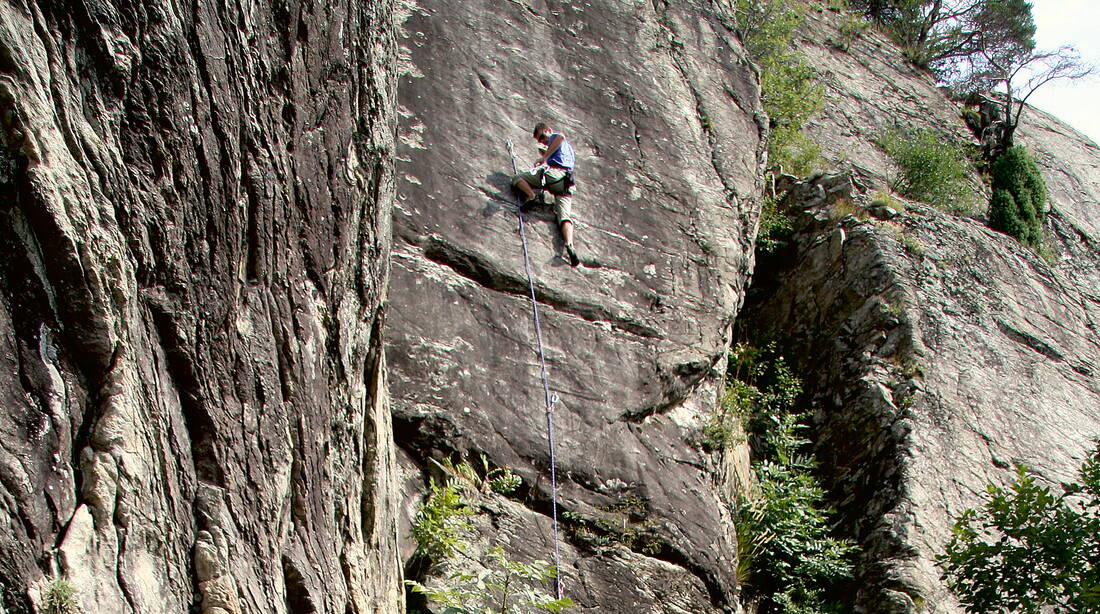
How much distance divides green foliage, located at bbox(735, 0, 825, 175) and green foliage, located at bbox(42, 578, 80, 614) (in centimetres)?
1186

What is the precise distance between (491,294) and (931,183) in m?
9.35

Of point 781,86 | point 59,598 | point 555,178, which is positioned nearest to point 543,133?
point 555,178

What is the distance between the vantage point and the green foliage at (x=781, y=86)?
1368cm

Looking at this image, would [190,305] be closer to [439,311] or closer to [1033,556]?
[439,311]

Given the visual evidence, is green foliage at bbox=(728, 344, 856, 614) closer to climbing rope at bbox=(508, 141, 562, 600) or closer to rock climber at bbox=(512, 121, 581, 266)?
climbing rope at bbox=(508, 141, 562, 600)

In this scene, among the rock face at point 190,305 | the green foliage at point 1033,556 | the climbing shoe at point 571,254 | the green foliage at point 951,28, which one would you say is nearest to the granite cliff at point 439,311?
the rock face at point 190,305

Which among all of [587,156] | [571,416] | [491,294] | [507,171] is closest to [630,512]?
[571,416]

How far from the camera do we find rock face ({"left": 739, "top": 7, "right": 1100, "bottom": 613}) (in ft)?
28.3

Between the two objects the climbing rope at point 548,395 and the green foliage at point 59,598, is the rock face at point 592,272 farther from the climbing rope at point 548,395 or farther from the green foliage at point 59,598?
the green foliage at point 59,598

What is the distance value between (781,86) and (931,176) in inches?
106

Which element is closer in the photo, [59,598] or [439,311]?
[59,598]

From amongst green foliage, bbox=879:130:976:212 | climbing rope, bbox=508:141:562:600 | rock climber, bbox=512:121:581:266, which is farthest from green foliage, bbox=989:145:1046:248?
climbing rope, bbox=508:141:562:600

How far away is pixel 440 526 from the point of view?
5910 millimetres

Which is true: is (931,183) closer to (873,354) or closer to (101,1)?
(873,354)
